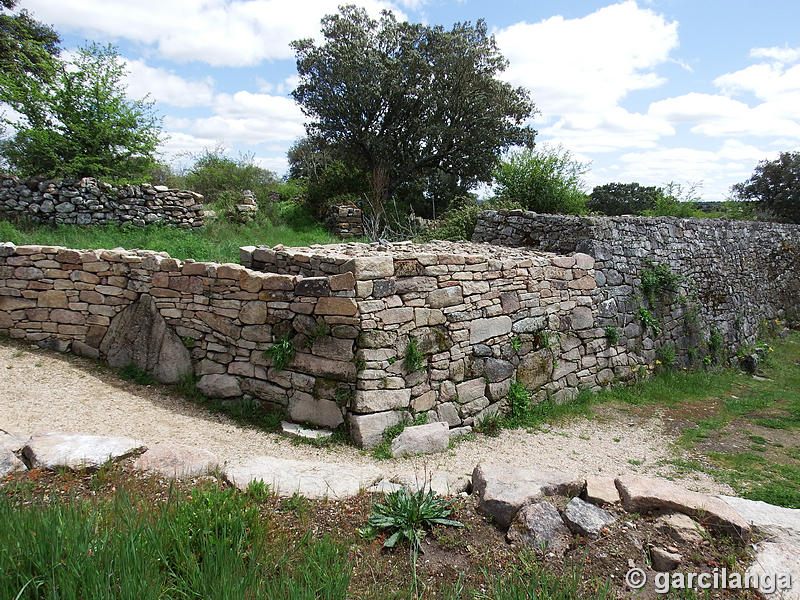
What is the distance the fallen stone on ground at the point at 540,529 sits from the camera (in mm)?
3174

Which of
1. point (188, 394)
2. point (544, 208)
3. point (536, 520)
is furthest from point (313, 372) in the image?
point (544, 208)

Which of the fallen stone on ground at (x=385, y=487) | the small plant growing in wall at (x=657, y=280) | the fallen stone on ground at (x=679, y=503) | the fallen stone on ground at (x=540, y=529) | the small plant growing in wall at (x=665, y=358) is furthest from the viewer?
the small plant growing in wall at (x=665, y=358)

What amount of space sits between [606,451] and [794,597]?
3.63 meters

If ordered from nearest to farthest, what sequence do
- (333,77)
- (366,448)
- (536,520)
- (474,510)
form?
(536,520), (474,510), (366,448), (333,77)

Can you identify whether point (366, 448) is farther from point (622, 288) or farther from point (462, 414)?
point (622, 288)

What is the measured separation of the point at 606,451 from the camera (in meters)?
6.33

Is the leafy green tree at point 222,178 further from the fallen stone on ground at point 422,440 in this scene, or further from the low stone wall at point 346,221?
the fallen stone on ground at point 422,440

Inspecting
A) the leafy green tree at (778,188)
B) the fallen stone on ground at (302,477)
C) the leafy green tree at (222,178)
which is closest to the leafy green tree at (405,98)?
the leafy green tree at (222,178)

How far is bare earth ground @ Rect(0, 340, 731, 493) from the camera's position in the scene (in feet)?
17.4

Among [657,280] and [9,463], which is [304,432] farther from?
[657,280]

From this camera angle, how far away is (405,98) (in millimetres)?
20703

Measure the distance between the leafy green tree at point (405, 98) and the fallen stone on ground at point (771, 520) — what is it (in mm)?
16887

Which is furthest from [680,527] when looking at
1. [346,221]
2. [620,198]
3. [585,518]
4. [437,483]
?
[620,198]

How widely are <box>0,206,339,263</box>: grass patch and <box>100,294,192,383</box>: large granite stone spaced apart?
6.33ft
